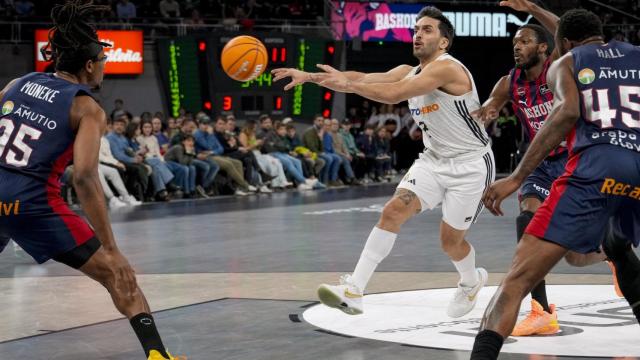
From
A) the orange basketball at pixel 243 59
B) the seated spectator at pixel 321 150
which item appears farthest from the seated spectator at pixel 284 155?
the orange basketball at pixel 243 59

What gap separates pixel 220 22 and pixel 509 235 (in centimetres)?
1275

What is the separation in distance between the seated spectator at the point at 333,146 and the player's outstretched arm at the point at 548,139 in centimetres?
1642

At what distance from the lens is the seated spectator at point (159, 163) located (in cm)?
1681

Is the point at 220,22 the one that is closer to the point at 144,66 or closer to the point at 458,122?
the point at 144,66

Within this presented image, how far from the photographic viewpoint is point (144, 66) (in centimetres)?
2225

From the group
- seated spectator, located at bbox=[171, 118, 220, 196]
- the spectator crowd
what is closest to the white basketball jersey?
the spectator crowd

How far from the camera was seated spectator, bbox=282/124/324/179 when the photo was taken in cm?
2050

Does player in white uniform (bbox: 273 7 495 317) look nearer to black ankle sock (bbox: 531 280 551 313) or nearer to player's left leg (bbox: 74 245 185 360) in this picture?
black ankle sock (bbox: 531 280 551 313)

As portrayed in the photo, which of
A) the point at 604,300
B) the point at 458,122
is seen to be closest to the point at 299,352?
the point at 458,122

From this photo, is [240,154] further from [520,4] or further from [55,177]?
[55,177]

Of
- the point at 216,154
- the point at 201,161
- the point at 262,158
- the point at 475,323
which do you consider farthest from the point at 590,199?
the point at 262,158

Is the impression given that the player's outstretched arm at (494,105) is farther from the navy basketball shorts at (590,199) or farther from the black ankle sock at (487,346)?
the black ankle sock at (487,346)

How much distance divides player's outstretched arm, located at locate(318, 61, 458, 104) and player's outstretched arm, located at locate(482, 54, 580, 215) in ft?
4.87

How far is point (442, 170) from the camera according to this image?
6.81 meters
